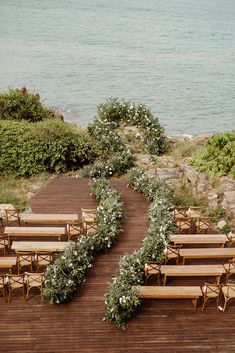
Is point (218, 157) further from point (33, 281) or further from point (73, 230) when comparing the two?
point (33, 281)

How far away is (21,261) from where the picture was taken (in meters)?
14.8

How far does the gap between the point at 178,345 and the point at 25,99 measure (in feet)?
69.4

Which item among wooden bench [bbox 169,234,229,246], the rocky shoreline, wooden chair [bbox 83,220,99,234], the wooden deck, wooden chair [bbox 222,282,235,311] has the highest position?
the rocky shoreline

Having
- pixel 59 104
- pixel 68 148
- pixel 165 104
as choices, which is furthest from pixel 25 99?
pixel 165 104

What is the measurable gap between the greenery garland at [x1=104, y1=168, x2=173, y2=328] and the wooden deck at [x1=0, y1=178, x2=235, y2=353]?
15.8 inches

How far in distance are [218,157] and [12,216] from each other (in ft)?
33.5

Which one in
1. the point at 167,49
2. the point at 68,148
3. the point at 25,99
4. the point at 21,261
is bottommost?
the point at 21,261

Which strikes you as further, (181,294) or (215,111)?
(215,111)

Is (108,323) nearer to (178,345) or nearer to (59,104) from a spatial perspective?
(178,345)

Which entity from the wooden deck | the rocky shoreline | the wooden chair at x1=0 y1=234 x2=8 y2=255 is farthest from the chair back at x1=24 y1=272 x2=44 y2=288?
the rocky shoreline

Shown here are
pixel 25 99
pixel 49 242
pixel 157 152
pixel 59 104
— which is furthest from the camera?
pixel 59 104

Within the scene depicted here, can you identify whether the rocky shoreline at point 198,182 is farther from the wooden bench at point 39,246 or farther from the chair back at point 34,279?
the chair back at point 34,279

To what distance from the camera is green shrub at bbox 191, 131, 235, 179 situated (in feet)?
70.9

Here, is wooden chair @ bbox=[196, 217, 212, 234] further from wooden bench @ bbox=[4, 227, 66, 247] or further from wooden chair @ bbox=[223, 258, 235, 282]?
wooden bench @ bbox=[4, 227, 66, 247]
